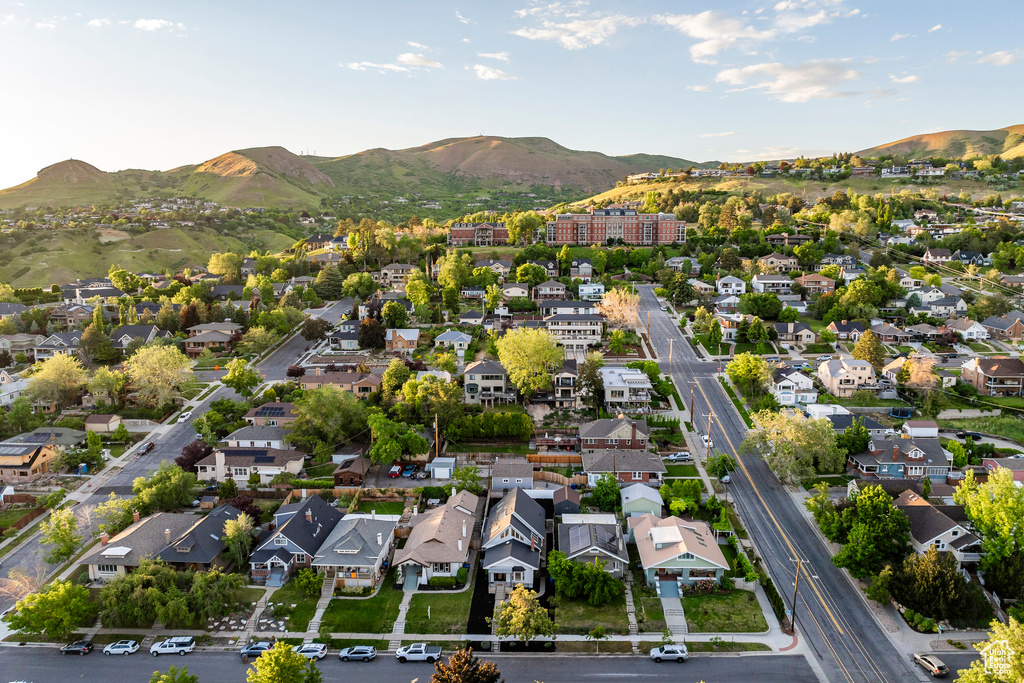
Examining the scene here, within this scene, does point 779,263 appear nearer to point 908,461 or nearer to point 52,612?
point 908,461

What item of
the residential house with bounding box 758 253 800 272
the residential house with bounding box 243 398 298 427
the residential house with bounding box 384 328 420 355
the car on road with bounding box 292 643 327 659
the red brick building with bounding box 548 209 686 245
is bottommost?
the car on road with bounding box 292 643 327 659

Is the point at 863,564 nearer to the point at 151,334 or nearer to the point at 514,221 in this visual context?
the point at 151,334

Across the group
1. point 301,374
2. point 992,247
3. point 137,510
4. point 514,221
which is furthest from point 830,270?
point 137,510

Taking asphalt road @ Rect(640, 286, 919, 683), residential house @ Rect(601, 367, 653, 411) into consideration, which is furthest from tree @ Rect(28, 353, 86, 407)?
asphalt road @ Rect(640, 286, 919, 683)

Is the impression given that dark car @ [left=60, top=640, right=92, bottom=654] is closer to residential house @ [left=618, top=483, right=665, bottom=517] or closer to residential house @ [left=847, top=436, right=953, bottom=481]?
residential house @ [left=618, top=483, right=665, bottom=517]

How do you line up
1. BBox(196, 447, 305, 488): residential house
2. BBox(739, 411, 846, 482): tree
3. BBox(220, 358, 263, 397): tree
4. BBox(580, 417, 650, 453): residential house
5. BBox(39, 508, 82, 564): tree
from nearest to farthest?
BBox(39, 508, 82, 564): tree → BBox(739, 411, 846, 482): tree → BBox(196, 447, 305, 488): residential house → BBox(580, 417, 650, 453): residential house → BBox(220, 358, 263, 397): tree

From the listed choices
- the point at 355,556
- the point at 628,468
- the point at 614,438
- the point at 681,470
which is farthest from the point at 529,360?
the point at 355,556
